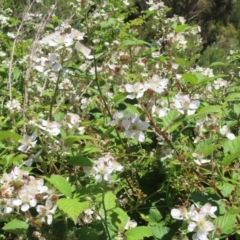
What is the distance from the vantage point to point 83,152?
54.8 inches

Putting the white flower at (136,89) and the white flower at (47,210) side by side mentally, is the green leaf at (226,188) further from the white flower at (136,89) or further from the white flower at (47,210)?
the white flower at (47,210)

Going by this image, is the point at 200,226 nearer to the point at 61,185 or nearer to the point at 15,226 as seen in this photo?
the point at 61,185

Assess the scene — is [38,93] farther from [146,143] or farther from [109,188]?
[109,188]

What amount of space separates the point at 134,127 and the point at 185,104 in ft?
0.52

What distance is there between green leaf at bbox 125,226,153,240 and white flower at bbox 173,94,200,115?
34cm

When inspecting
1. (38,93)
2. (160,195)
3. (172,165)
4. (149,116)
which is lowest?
(38,93)

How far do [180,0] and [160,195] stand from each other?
7.62 m

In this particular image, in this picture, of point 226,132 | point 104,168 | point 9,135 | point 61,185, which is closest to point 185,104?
point 226,132

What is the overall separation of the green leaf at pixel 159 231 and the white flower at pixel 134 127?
0.24 metres

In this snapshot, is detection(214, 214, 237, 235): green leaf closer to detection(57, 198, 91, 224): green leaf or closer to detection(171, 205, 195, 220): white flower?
detection(171, 205, 195, 220): white flower

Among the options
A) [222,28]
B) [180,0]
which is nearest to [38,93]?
[180,0]

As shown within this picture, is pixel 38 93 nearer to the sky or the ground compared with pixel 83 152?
nearer to the ground

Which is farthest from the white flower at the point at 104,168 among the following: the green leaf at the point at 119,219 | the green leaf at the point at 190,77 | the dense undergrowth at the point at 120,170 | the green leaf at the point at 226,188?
the green leaf at the point at 190,77

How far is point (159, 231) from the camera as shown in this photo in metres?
1.30
